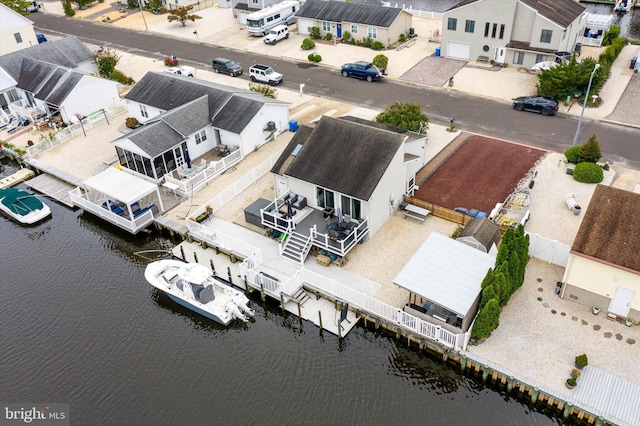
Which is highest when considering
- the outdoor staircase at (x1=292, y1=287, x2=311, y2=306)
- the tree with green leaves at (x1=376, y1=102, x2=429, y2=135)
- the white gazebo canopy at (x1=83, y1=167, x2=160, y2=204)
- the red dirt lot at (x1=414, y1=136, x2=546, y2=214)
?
the tree with green leaves at (x1=376, y1=102, x2=429, y2=135)

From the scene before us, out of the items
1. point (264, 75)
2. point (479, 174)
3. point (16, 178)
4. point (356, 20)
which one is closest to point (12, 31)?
point (16, 178)

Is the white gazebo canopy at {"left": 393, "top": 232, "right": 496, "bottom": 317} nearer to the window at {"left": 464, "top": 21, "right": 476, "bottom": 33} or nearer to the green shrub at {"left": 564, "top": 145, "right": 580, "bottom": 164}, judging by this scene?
the green shrub at {"left": 564, "top": 145, "right": 580, "bottom": 164}

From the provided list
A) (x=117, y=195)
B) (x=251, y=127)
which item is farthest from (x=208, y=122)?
(x=117, y=195)

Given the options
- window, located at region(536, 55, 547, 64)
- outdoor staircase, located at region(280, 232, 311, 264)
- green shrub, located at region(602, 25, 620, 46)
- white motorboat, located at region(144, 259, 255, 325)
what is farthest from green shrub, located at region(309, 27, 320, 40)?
white motorboat, located at region(144, 259, 255, 325)

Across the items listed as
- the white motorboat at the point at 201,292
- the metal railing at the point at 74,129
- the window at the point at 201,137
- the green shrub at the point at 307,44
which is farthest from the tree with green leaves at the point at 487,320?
the green shrub at the point at 307,44

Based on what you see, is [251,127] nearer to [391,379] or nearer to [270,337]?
[270,337]
